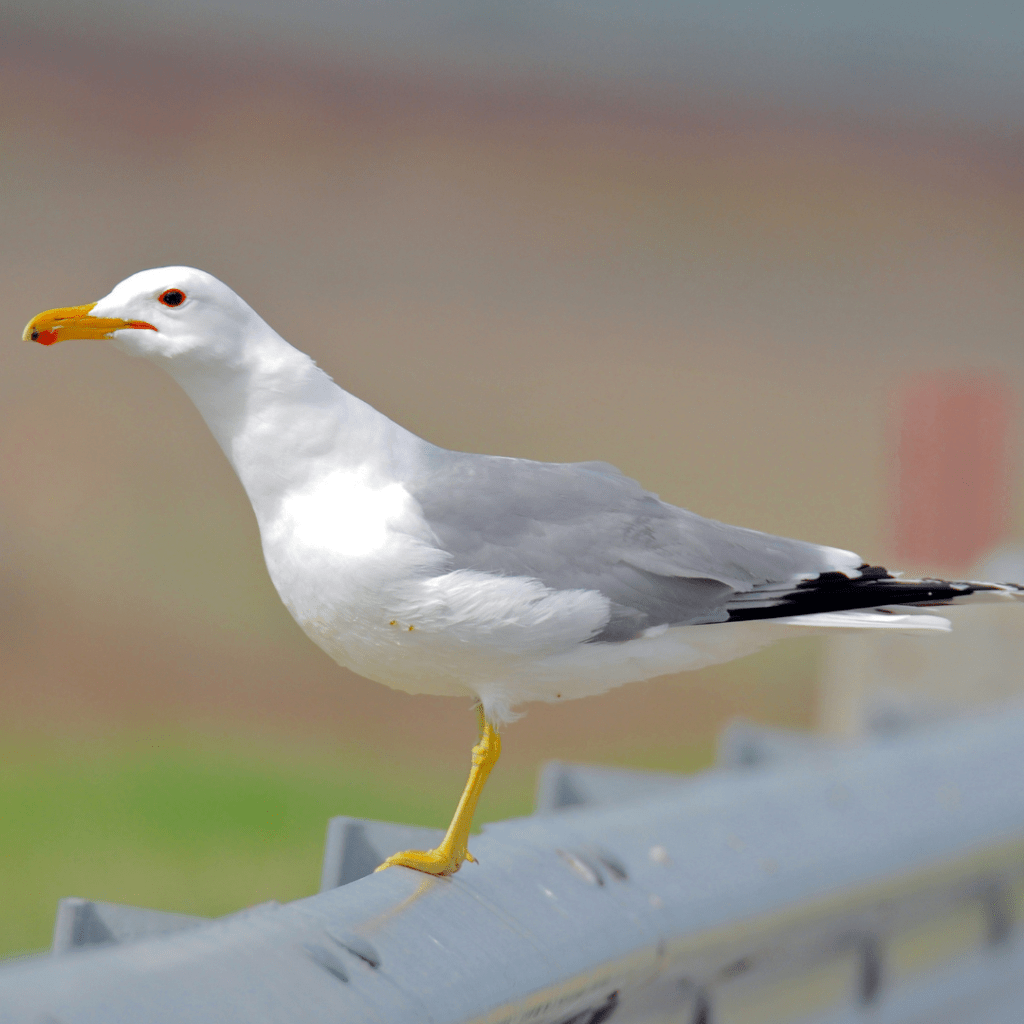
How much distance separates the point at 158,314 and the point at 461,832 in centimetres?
60

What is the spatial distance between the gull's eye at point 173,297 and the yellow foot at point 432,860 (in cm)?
58

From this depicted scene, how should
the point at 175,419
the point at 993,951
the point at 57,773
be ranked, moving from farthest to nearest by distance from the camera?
the point at 175,419
the point at 57,773
the point at 993,951

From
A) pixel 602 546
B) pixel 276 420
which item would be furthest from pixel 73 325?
pixel 602 546

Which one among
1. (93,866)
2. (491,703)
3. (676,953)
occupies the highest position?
(491,703)

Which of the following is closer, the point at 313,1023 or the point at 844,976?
the point at 313,1023

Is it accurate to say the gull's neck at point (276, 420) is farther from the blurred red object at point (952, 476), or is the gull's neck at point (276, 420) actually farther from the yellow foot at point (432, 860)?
the blurred red object at point (952, 476)

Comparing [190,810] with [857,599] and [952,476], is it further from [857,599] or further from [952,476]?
[857,599]

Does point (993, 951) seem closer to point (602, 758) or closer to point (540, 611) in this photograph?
point (540, 611)

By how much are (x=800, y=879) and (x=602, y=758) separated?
5.16 meters

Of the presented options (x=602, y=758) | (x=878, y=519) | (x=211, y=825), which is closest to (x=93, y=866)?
(x=211, y=825)

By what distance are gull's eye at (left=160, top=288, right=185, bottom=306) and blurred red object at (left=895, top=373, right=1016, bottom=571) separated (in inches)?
147

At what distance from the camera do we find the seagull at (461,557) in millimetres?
1453

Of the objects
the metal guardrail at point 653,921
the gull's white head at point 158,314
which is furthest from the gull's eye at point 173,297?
the metal guardrail at point 653,921

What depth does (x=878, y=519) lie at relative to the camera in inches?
313
